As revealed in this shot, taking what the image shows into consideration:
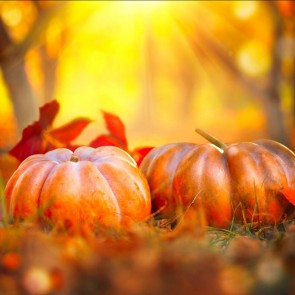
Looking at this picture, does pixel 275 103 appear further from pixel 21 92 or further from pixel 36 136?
pixel 36 136

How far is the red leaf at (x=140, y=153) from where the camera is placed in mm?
2008

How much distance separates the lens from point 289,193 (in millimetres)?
→ 1603

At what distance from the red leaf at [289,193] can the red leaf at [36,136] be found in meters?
0.79

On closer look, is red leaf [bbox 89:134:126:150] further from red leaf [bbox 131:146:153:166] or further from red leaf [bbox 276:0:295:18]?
red leaf [bbox 276:0:295:18]

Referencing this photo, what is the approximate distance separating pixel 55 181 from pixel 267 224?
2.16 ft

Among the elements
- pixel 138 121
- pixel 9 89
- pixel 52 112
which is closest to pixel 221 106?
pixel 138 121

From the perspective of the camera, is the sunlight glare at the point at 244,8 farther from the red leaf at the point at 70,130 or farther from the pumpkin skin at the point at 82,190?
the pumpkin skin at the point at 82,190

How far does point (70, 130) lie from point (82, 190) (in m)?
0.49

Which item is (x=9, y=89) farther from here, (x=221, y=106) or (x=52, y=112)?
(x=221, y=106)

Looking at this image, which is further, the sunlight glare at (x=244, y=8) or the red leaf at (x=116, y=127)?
the sunlight glare at (x=244, y=8)

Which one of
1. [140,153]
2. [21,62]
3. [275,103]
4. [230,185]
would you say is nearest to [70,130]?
[140,153]

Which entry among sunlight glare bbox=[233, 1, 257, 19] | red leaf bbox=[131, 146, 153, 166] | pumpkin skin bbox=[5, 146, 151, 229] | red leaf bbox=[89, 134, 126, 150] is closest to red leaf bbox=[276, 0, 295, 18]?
sunlight glare bbox=[233, 1, 257, 19]

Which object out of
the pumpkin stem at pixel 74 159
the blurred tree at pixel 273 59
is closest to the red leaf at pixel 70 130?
the pumpkin stem at pixel 74 159

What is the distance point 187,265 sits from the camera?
63 centimetres
